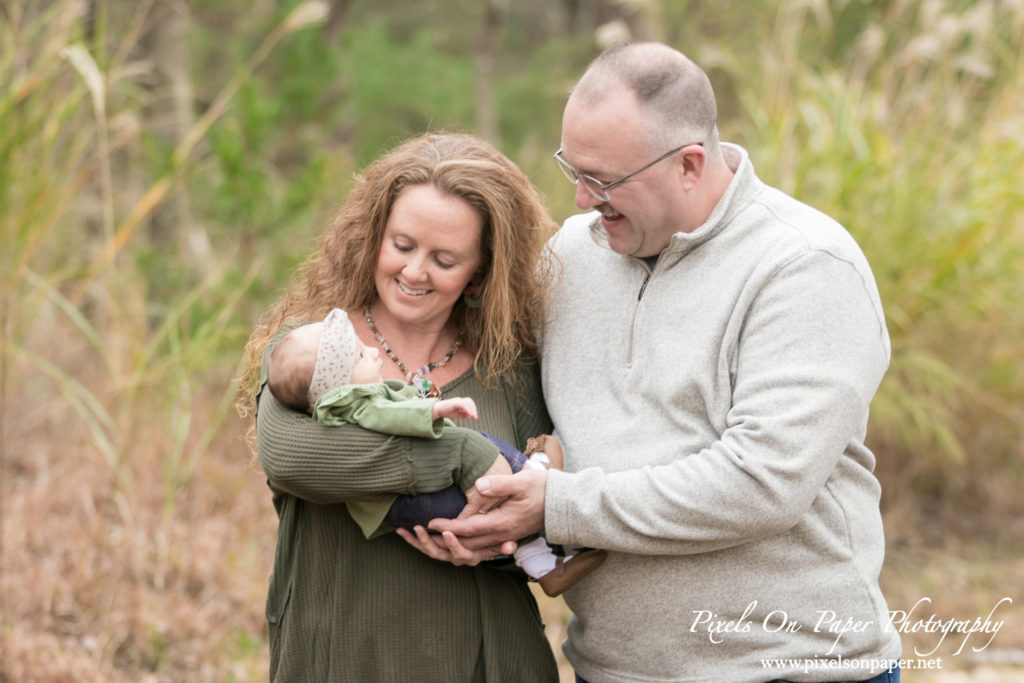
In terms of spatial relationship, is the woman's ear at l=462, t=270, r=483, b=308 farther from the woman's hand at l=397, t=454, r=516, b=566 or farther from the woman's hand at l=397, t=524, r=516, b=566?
the woman's hand at l=397, t=524, r=516, b=566

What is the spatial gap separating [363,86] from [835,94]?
6.47 m

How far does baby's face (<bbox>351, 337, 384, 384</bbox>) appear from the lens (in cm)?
212

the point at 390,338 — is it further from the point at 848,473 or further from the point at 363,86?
the point at 363,86

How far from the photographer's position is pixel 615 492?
2027 millimetres

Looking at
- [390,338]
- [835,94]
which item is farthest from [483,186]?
[835,94]

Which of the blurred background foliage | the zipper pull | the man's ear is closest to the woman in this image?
the zipper pull

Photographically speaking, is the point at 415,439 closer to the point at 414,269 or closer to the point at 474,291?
the point at 414,269

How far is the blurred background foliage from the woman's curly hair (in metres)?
0.82

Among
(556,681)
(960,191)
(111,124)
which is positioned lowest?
(556,681)

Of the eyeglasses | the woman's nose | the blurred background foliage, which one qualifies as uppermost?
the eyeglasses

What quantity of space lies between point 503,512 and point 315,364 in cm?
49

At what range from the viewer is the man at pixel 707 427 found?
194 cm

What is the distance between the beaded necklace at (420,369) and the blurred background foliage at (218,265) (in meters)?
0.96

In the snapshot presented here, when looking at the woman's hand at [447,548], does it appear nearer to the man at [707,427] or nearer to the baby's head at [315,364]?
the man at [707,427]
